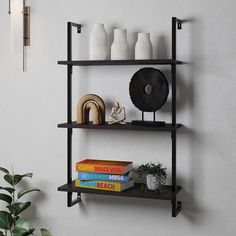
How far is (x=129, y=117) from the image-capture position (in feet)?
8.31

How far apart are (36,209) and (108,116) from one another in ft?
2.39

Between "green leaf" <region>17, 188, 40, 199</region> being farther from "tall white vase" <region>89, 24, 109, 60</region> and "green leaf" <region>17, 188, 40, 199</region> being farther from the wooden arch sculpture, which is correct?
"tall white vase" <region>89, 24, 109, 60</region>

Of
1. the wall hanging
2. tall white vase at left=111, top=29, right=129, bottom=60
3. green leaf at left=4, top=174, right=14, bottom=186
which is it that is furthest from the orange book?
the wall hanging

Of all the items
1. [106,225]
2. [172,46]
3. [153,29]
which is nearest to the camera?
[172,46]

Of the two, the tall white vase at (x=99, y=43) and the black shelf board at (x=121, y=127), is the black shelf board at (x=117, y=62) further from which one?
the black shelf board at (x=121, y=127)

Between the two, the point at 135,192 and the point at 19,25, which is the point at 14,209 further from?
the point at 19,25

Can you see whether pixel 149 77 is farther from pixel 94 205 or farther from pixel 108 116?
pixel 94 205

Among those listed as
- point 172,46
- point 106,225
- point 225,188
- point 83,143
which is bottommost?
point 106,225

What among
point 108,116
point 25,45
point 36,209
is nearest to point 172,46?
point 108,116

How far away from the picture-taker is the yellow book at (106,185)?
238 centimetres

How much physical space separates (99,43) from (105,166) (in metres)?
0.64

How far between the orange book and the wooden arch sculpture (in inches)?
8.5

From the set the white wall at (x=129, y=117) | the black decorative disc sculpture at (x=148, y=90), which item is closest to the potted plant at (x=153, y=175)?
the white wall at (x=129, y=117)

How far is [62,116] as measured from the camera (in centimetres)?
269
